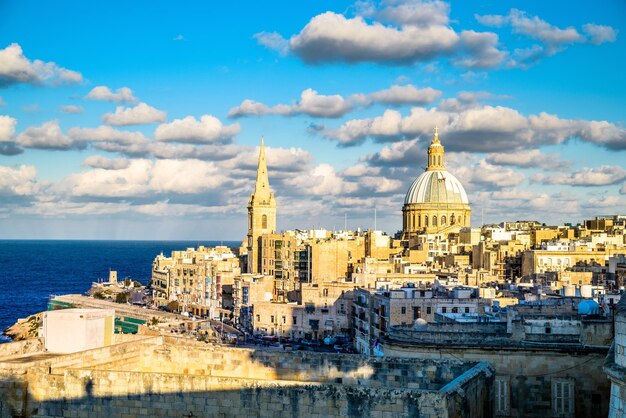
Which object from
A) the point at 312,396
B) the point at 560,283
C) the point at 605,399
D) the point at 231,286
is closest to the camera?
the point at 312,396

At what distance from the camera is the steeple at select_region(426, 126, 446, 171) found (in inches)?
4274

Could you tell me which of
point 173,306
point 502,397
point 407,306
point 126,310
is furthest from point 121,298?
point 502,397

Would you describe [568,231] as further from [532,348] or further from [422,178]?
[532,348]

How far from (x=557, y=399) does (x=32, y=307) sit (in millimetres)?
86384

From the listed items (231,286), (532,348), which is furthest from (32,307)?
(532,348)

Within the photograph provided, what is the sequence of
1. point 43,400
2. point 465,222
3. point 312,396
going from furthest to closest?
point 465,222 → point 43,400 → point 312,396

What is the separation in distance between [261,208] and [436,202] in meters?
22.1

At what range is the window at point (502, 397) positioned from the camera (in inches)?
717

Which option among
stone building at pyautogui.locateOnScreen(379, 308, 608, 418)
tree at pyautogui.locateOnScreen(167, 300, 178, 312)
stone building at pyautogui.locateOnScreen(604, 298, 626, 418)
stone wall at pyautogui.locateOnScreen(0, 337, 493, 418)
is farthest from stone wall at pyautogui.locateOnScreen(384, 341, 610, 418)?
tree at pyautogui.locateOnScreen(167, 300, 178, 312)

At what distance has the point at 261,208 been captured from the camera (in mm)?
108750

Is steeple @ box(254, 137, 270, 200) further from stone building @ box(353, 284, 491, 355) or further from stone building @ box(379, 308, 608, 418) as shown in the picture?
stone building @ box(379, 308, 608, 418)

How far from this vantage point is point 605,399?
17.9m

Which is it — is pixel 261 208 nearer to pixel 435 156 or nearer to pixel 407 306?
pixel 435 156

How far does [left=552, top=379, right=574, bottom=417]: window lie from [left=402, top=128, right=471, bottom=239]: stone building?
3449 inches
